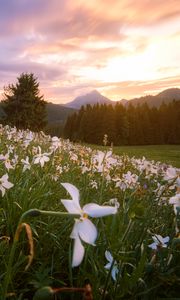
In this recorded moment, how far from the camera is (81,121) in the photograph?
96.8m

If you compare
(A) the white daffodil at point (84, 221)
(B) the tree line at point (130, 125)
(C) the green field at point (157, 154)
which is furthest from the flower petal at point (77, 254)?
(B) the tree line at point (130, 125)

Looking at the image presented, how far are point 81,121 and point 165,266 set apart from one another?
95016mm

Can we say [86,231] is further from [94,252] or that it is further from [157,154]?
[157,154]

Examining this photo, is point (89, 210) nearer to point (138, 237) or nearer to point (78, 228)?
point (78, 228)

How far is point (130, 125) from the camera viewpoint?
92.8 meters

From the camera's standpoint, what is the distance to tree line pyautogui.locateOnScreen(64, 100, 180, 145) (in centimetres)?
9006

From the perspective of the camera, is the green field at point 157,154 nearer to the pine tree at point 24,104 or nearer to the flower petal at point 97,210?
the pine tree at point 24,104

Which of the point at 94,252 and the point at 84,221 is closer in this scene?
the point at 84,221

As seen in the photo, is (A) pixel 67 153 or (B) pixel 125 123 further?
(B) pixel 125 123

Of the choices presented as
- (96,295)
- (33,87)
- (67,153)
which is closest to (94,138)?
(33,87)

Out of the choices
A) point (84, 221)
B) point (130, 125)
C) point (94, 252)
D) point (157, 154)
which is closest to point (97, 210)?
point (84, 221)

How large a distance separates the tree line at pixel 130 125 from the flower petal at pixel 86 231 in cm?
8676

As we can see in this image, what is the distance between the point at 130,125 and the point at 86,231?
92.5 meters

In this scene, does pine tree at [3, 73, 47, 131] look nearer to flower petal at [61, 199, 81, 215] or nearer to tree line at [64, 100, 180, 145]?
tree line at [64, 100, 180, 145]
